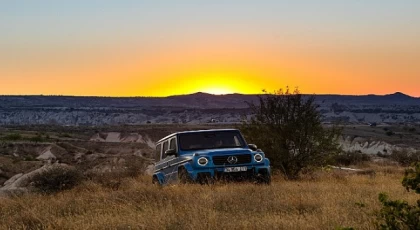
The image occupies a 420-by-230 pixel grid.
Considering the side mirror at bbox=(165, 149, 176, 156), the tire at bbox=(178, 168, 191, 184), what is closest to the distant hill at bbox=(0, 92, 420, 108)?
the side mirror at bbox=(165, 149, 176, 156)

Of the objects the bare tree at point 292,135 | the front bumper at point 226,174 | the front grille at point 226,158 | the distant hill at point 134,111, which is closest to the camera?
the front bumper at point 226,174

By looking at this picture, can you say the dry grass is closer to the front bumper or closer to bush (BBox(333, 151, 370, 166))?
the front bumper

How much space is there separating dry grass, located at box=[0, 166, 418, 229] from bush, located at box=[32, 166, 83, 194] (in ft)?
21.2

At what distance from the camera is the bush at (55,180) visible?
19047 millimetres

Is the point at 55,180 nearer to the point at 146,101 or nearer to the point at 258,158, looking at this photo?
the point at 258,158

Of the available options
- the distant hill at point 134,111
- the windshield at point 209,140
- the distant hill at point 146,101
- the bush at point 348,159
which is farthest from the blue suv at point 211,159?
the distant hill at point 146,101

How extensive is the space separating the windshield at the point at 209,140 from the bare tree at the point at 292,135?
18.5 ft

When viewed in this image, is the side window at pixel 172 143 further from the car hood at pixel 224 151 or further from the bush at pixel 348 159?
the bush at pixel 348 159

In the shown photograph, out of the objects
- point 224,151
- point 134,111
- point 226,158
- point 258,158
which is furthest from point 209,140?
point 134,111

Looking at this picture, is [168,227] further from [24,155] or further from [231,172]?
[24,155]

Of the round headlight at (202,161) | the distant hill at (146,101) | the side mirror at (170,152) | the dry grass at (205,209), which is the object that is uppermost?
the distant hill at (146,101)

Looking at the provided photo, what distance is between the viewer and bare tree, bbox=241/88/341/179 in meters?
21.2

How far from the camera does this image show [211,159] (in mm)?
14016

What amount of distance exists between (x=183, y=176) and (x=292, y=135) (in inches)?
319
